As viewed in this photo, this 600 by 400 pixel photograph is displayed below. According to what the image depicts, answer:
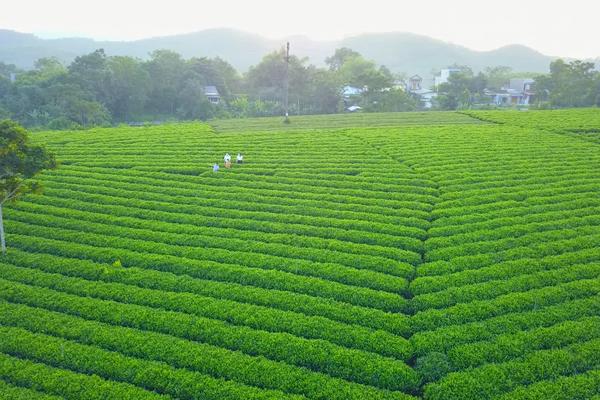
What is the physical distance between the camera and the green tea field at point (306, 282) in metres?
12.1

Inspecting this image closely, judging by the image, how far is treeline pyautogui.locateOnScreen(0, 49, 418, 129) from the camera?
61781 mm

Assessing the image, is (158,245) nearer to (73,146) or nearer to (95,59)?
(73,146)

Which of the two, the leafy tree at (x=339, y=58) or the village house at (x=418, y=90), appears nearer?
the village house at (x=418, y=90)

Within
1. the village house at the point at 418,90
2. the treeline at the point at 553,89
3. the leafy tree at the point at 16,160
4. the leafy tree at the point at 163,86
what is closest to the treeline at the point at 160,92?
the leafy tree at the point at 163,86

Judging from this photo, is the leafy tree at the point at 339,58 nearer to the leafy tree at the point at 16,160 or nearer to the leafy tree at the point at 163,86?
the leafy tree at the point at 163,86

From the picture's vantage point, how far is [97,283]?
16.2 meters

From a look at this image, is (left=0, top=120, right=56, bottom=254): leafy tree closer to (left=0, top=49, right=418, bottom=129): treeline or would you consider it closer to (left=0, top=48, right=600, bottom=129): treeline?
(left=0, top=48, right=600, bottom=129): treeline

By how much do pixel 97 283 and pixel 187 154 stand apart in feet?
58.3

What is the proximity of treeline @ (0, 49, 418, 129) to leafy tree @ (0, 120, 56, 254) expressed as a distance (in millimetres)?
41198

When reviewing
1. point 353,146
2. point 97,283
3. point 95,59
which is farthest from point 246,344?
point 95,59

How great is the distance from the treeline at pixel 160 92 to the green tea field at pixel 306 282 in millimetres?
38350

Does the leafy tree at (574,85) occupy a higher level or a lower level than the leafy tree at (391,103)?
higher

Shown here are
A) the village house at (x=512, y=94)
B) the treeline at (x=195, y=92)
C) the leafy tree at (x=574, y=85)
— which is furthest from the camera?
the village house at (x=512, y=94)

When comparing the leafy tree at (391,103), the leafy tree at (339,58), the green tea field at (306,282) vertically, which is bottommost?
the green tea field at (306,282)
